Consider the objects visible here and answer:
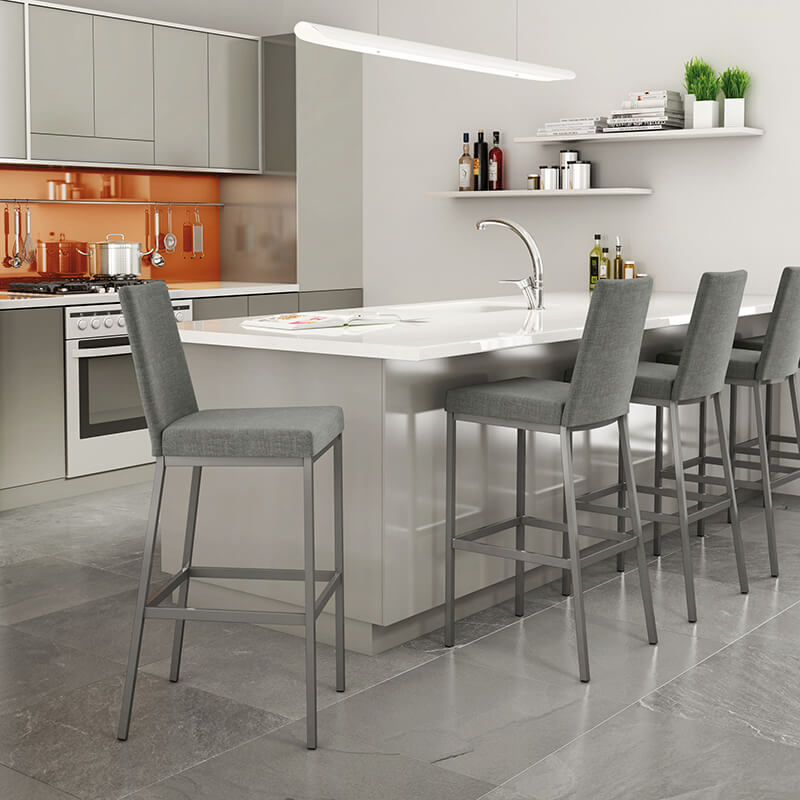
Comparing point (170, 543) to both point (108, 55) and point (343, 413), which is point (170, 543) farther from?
point (108, 55)

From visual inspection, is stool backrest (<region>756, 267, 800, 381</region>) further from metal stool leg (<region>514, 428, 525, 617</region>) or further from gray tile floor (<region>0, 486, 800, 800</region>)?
metal stool leg (<region>514, 428, 525, 617</region>)

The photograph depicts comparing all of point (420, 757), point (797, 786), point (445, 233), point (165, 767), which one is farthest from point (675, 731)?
point (445, 233)

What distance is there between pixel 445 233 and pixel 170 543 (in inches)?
124

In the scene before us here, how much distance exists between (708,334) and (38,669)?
2.20 meters

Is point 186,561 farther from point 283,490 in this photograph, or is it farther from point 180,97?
point 180,97

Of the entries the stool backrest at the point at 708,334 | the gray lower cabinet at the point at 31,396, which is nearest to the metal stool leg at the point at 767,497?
the stool backrest at the point at 708,334

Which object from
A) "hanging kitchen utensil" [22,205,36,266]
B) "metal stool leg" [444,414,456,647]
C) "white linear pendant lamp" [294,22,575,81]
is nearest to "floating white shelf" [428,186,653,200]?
"white linear pendant lamp" [294,22,575,81]

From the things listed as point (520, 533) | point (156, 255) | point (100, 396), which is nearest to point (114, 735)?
point (520, 533)

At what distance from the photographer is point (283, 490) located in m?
3.34

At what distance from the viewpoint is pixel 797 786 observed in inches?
94.1

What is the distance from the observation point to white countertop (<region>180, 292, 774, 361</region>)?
3.01 m

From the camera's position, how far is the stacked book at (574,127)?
5.39 meters

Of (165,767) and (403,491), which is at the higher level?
(403,491)

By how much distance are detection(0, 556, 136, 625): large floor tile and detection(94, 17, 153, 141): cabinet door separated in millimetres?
2388
